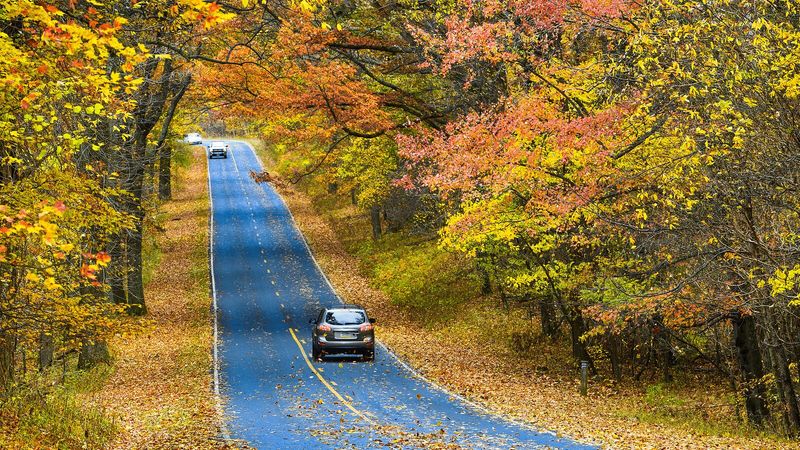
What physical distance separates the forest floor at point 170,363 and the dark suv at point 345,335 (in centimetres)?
352

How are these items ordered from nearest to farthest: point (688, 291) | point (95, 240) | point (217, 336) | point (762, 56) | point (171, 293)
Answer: point (762, 56)
point (688, 291)
point (95, 240)
point (217, 336)
point (171, 293)

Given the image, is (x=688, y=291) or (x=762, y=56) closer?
(x=762, y=56)

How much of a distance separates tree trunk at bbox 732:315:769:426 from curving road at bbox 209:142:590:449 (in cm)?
625

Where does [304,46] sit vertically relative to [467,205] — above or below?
above

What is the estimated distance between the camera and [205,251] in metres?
50.9

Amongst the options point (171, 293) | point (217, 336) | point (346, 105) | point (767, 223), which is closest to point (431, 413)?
point (767, 223)

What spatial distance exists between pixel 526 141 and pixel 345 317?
9277 mm

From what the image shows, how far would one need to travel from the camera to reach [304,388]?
22.1 meters

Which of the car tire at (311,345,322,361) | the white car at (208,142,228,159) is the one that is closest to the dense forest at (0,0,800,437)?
the car tire at (311,345,322,361)

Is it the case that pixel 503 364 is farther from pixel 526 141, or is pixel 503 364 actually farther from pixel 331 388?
pixel 526 141

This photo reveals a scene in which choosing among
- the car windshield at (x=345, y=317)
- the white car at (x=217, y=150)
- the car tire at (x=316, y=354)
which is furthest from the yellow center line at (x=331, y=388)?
the white car at (x=217, y=150)

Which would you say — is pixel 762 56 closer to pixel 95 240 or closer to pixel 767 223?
pixel 767 223

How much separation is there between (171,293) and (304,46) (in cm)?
1884

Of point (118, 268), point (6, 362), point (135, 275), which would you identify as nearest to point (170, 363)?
point (118, 268)
